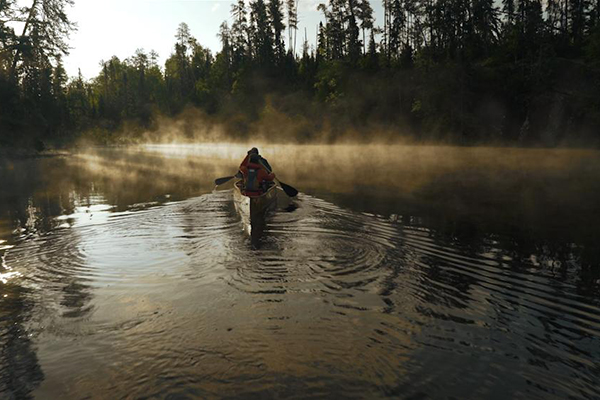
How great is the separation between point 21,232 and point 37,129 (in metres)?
40.5

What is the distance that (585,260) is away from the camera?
941cm

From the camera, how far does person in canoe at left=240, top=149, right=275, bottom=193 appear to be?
1356 cm

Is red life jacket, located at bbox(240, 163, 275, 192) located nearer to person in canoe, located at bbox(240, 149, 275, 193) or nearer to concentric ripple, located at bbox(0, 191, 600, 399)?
person in canoe, located at bbox(240, 149, 275, 193)

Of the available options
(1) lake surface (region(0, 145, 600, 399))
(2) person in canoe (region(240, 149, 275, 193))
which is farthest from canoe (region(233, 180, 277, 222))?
(1) lake surface (region(0, 145, 600, 399))

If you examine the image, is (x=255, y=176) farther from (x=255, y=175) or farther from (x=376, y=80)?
(x=376, y=80)

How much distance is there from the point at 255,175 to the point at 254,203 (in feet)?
4.20

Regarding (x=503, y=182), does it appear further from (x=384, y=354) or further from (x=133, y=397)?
(x=133, y=397)

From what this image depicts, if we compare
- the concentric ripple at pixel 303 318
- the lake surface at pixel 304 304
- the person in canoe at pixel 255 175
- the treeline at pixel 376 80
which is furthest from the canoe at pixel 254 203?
the treeline at pixel 376 80

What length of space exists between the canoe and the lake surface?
498 mm

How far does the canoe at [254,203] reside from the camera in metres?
12.8

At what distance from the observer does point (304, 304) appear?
699cm

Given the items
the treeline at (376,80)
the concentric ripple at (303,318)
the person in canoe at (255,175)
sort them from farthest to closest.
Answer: the treeline at (376,80), the person in canoe at (255,175), the concentric ripple at (303,318)

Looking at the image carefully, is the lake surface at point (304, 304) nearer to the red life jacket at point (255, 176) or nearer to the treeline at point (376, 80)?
the red life jacket at point (255, 176)

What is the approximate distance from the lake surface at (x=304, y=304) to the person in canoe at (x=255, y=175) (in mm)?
1353
